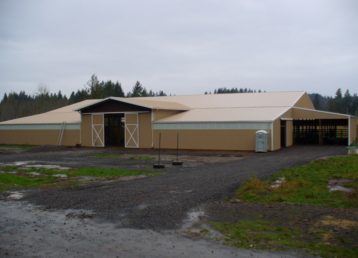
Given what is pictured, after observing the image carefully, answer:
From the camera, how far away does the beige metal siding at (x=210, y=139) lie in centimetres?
3042

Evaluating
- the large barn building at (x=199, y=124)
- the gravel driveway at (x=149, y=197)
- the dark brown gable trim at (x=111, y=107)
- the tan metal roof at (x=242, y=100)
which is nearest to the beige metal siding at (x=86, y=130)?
the large barn building at (x=199, y=124)

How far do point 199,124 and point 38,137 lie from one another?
16.9m

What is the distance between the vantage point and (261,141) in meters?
29.0

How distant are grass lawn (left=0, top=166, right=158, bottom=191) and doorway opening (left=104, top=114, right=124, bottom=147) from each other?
16436 mm

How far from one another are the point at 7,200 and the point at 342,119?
29106 millimetres

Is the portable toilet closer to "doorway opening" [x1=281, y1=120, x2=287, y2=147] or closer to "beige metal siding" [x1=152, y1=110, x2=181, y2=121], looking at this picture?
"doorway opening" [x1=281, y1=120, x2=287, y2=147]

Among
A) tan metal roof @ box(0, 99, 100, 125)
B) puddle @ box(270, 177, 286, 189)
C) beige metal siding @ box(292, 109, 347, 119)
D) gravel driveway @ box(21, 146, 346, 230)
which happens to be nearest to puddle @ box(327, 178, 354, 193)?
puddle @ box(270, 177, 286, 189)

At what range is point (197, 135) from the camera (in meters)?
32.2

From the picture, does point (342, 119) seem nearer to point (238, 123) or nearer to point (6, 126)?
point (238, 123)

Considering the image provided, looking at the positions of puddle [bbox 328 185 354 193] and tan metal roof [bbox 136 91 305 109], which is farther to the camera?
tan metal roof [bbox 136 91 305 109]

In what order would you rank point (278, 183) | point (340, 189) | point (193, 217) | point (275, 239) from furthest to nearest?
point (278, 183) < point (340, 189) < point (193, 217) < point (275, 239)

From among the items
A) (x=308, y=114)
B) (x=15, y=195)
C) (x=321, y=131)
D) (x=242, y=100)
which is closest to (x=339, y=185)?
(x=15, y=195)

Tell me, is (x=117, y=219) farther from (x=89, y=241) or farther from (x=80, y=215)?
(x=89, y=241)

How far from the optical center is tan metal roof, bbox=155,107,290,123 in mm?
30953
